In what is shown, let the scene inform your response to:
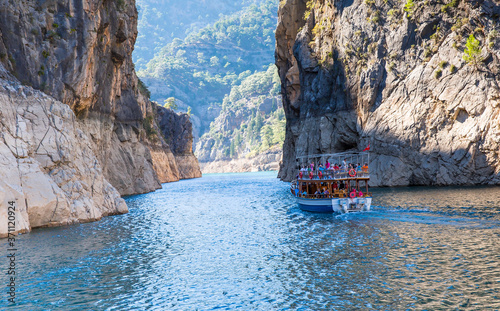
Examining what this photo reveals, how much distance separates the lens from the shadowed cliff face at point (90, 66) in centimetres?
3606

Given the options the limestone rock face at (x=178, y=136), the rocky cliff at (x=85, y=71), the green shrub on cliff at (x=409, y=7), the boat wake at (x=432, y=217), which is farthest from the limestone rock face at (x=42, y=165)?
the limestone rock face at (x=178, y=136)

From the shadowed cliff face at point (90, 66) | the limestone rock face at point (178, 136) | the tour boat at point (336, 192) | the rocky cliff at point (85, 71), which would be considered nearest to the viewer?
the rocky cliff at point (85, 71)

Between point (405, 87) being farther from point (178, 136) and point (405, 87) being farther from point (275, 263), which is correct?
point (178, 136)

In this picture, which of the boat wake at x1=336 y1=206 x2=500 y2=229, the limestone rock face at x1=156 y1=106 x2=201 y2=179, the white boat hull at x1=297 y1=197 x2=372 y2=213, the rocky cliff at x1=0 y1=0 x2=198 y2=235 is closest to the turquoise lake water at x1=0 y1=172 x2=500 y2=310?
the boat wake at x1=336 y1=206 x2=500 y2=229

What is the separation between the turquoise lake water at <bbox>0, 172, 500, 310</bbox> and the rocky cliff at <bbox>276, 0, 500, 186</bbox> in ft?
69.8

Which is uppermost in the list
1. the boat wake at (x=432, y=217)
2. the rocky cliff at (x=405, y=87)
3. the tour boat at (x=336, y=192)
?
the rocky cliff at (x=405, y=87)

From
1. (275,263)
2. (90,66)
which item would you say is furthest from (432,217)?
(90,66)

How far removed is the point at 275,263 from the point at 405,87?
48.8 metres

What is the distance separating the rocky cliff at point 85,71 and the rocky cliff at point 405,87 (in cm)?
3476

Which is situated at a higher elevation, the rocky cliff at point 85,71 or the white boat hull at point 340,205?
the rocky cliff at point 85,71

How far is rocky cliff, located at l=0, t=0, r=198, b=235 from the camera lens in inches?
1387

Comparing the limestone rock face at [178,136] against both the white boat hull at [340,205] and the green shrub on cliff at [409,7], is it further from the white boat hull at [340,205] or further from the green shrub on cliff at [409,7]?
the white boat hull at [340,205]

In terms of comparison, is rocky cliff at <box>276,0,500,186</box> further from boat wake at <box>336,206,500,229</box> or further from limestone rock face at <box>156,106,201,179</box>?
limestone rock face at <box>156,106,201,179</box>

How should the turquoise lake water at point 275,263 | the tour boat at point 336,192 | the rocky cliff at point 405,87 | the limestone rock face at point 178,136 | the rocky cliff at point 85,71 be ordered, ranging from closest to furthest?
the turquoise lake water at point 275,263
the rocky cliff at point 85,71
the tour boat at point 336,192
the rocky cliff at point 405,87
the limestone rock face at point 178,136
